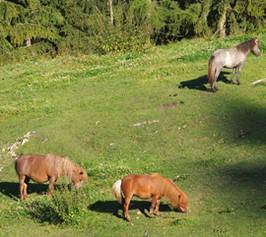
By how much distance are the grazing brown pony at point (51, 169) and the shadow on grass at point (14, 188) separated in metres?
1.02

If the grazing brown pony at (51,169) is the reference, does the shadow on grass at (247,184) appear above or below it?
below

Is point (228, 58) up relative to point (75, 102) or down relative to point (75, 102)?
up

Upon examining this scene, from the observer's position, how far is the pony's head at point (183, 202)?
1480 cm

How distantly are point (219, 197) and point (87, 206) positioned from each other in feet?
9.68

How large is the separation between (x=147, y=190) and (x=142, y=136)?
6.21 metres

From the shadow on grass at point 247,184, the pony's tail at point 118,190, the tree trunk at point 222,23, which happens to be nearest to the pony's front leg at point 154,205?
the pony's tail at point 118,190

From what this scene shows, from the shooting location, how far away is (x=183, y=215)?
49.1 feet

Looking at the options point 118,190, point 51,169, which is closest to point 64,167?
point 51,169

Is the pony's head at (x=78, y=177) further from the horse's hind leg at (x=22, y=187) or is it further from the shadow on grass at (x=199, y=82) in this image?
the shadow on grass at (x=199, y=82)

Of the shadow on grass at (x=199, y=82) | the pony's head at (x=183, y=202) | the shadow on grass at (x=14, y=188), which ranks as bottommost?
the shadow on grass at (x=14, y=188)

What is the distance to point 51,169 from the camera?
16500 millimetres

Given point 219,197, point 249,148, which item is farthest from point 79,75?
point 219,197

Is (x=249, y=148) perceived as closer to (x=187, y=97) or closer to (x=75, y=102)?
(x=187, y=97)

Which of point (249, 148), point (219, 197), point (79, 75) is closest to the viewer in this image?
point (219, 197)
